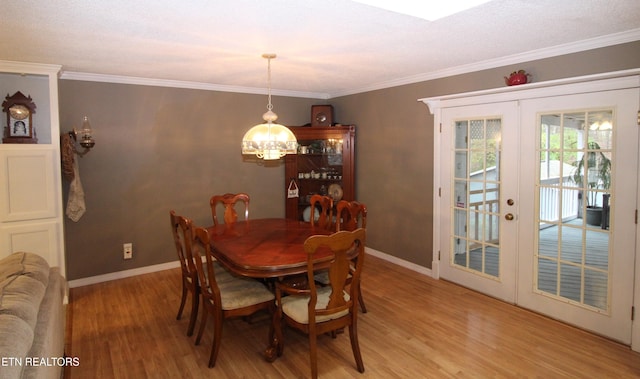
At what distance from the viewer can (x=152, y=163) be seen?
436cm

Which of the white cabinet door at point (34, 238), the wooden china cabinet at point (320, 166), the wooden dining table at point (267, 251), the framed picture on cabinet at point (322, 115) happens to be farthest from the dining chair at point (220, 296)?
the framed picture on cabinet at point (322, 115)

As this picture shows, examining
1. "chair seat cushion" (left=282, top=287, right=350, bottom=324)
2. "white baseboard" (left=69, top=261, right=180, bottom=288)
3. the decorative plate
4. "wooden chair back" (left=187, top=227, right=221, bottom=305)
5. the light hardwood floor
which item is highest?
the decorative plate

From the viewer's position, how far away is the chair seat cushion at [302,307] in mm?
2414

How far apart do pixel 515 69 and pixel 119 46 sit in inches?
130

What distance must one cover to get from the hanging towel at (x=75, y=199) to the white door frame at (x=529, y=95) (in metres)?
3.66

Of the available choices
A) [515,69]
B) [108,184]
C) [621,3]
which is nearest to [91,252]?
[108,184]

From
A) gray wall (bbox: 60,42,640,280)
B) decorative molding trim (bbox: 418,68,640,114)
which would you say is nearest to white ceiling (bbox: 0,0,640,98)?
decorative molding trim (bbox: 418,68,640,114)

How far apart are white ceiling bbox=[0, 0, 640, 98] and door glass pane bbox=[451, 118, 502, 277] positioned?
635 mm

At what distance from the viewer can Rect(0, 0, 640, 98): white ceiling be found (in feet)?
7.16

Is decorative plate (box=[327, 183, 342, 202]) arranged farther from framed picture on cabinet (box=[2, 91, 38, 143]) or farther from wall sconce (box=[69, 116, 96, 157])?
framed picture on cabinet (box=[2, 91, 38, 143])

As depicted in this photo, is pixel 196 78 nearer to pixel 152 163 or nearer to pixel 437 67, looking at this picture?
pixel 152 163

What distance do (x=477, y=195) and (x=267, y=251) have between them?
7.40ft

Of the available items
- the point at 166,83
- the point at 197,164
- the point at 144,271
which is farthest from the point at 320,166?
the point at 144,271

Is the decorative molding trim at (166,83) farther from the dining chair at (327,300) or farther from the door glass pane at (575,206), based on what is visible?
the door glass pane at (575,206)
